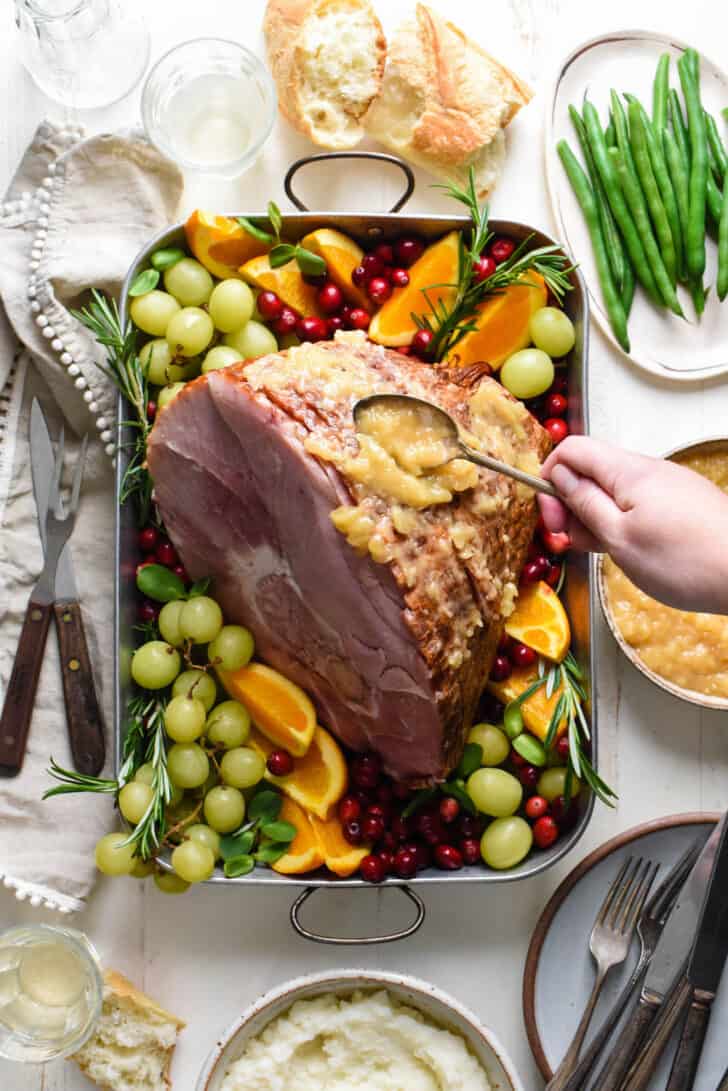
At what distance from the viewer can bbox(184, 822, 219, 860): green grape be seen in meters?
2.24

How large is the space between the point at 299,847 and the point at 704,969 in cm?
78

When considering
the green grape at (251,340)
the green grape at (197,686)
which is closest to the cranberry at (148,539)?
the green grape at (197,686)

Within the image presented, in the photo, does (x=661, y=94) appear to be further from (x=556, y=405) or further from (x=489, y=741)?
(x=489, y=741)

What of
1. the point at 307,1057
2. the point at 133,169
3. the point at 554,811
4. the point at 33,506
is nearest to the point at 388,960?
the point at 307,1057

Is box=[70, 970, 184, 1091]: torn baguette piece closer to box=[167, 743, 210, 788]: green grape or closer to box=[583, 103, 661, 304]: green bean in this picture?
box=[167, 743, 210, 788]: green grape

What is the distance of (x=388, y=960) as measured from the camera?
97.5 inches

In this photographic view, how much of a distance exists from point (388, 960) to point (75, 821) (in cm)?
71

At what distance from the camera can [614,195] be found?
2.53 m

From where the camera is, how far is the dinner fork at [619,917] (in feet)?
7.77

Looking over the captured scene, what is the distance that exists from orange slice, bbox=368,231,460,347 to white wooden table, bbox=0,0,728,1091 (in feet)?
0.82

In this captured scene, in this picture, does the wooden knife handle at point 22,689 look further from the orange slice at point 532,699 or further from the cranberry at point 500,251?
the cranberry at point 500,251

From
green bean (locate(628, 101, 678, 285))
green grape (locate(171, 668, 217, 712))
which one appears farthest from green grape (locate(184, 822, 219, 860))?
green bean (locate(628, 101, 678, 285))

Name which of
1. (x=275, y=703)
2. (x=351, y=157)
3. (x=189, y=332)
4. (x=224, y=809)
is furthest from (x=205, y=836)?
(x=351, y=157)

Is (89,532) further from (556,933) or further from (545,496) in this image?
(556,933)
